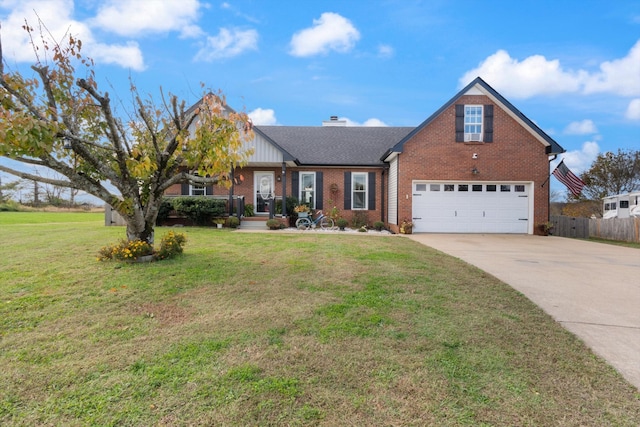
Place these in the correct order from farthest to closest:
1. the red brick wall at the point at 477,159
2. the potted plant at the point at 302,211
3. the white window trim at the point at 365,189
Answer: the white window trim at the point at 365,189 → the potted plant at the point at 302,211 → the red brick wall at the point at 477,159

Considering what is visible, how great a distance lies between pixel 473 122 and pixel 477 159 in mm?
1551

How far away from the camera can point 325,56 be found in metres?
13.4

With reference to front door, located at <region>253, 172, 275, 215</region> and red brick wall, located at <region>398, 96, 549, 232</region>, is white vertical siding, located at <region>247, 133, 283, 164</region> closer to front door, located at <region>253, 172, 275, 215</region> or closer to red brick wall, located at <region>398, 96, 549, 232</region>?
front door, located at <region>253, 172, 275, 215</region>

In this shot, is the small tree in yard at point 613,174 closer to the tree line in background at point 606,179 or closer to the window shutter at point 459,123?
the tree line in background at point 606,179

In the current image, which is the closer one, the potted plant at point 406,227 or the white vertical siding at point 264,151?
the potted plant at point 406,227

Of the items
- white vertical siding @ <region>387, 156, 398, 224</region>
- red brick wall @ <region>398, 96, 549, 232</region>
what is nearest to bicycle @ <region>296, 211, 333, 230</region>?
white vertical siding @ <region>387, 156, 398, 224</region>

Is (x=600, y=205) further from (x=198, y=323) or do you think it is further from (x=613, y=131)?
(x=198, y=323)

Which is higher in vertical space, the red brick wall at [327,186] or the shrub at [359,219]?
the red brick wall at [327,186]

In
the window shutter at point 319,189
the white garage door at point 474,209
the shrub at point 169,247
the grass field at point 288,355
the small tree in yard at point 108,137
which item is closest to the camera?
the grass field at point 288,355

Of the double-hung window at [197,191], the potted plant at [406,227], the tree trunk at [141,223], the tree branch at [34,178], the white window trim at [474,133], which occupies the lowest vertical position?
the potted plant at [406,227]

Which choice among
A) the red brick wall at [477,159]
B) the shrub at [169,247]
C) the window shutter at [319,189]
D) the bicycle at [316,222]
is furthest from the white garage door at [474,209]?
the shrub at [169,247]

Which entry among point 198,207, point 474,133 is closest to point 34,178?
point 198,207

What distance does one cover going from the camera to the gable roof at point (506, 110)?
13492 millimetres

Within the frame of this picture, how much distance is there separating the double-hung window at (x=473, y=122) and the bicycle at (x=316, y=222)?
688 cm
